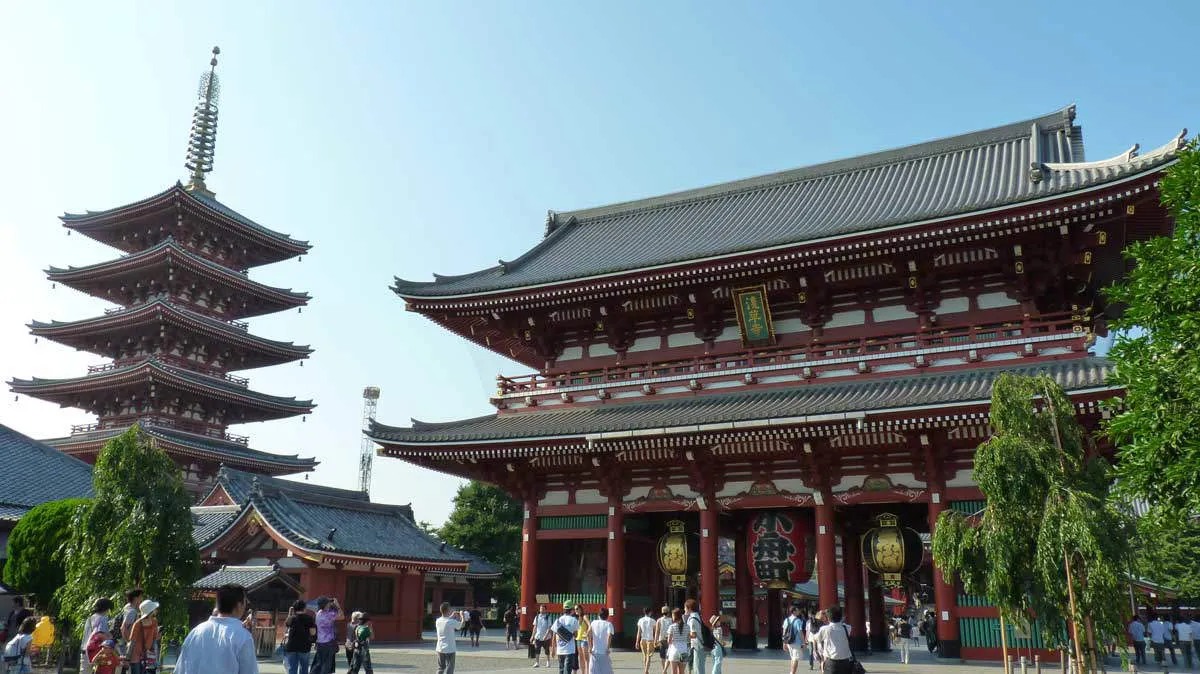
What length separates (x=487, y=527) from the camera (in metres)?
54.6

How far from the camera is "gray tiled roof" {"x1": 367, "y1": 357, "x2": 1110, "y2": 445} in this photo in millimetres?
19469

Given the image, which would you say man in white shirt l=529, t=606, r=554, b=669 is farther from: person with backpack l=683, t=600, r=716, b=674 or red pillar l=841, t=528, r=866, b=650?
red pillar l=841, t=528, r=866, b=650

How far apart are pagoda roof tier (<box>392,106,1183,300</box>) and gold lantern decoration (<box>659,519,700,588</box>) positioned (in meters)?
7.61

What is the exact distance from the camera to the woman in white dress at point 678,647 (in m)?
15.3

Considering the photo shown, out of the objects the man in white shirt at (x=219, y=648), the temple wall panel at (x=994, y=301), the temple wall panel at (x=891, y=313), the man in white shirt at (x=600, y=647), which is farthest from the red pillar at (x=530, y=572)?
the man in white shirt at (x=219, y=648)

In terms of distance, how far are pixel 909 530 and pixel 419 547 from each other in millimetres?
21279

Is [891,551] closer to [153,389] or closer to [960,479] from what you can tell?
[960,479]

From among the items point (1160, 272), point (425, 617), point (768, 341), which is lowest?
point (425, 617)

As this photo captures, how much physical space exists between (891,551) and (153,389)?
40.6 meters

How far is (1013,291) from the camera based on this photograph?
71.8ft

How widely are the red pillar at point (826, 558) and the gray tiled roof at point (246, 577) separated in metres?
16.5

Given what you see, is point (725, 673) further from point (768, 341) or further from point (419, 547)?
point (419, 547)

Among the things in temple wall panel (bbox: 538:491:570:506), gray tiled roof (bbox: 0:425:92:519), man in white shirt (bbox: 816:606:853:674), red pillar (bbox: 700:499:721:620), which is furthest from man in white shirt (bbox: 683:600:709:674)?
gray tiled roof (bbox: 0:425:92:519)

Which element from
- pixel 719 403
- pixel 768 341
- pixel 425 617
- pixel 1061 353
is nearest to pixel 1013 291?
pixel 1061 353
